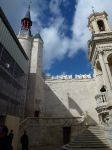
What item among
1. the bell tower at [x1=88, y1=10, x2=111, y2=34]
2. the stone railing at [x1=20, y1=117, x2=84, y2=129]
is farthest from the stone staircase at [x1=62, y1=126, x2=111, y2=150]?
the bell tower at [x1=88, y1=10, x2=111, y2=34]

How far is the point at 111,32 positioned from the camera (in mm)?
17344

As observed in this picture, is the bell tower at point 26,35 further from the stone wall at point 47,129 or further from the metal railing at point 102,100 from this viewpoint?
the metal railing at point 102,100

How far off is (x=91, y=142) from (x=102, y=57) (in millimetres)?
8804

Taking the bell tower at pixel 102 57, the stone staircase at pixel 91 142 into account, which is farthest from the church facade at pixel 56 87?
the stone staircase at pixel 91 142

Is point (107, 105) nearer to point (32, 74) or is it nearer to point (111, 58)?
point (111, 58)

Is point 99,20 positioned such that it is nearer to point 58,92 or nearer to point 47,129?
point 58,92

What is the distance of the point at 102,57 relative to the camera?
16.5 metres

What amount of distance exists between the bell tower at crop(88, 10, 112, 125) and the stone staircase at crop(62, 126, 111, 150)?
1.35 meters

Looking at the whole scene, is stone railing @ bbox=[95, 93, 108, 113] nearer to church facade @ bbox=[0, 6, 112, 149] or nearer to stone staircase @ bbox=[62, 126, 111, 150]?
church facade @ bbox=[0, 6, 112, 149]

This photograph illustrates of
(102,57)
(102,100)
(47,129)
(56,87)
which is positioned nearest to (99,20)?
(102,57)

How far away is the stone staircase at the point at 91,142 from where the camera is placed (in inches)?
410

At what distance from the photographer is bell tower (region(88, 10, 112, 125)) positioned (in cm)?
1398

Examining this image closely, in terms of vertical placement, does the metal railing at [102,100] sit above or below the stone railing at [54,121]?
above

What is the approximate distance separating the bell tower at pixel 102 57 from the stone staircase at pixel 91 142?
135cm
